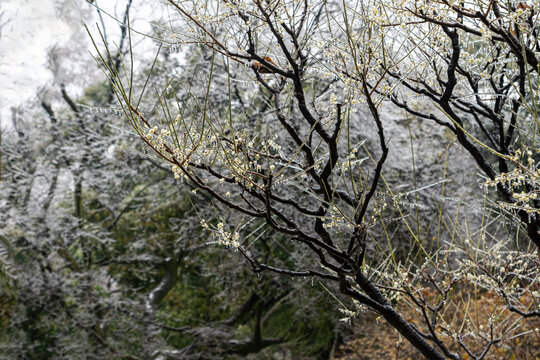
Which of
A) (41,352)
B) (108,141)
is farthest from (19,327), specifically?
(108,141)

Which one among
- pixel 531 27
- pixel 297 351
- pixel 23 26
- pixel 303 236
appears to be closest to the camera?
pixel 303 236

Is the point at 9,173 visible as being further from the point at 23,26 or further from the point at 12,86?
the point at 23,26

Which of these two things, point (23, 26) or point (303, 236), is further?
point (23, 26)

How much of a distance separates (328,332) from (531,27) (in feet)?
20.0

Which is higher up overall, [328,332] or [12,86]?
[12,86]

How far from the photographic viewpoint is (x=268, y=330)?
708 cm

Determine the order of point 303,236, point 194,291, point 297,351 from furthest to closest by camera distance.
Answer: point 194,291
point 297,351
point 303,236

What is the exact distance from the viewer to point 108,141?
550cm

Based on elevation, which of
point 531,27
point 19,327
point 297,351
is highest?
point 531,27

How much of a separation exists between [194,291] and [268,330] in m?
1.36

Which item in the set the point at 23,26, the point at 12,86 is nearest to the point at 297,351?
the point at 12,86

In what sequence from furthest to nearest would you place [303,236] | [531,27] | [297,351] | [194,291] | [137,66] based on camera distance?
[194,291] → [297,351] → [137,66] → [531,27] → [303,236]

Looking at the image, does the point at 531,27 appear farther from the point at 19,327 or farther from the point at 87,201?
the point at 87,201

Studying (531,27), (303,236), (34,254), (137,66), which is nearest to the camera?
(303,236)
